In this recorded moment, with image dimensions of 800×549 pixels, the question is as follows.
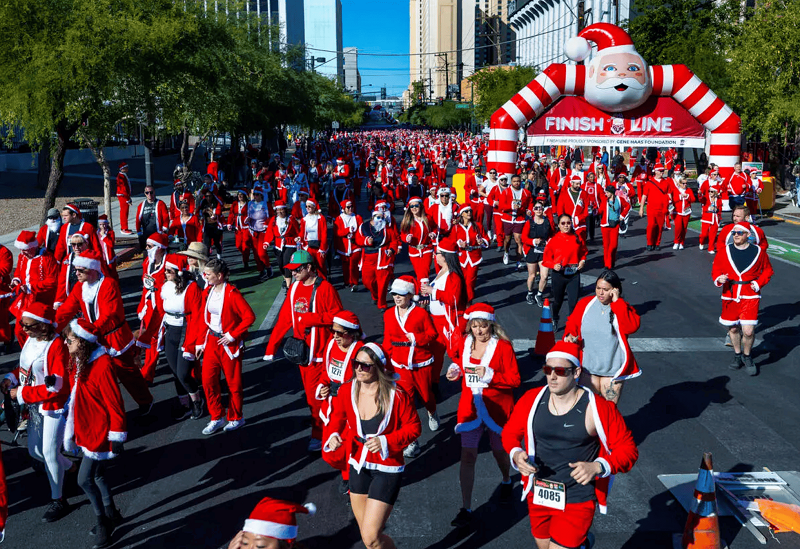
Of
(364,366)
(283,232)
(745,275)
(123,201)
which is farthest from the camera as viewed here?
(123,201)

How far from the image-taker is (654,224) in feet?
56.1

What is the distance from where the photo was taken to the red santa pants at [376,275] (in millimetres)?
12097

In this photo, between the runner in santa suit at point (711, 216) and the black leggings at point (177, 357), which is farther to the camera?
the runner in santa suit at point (711, 216)

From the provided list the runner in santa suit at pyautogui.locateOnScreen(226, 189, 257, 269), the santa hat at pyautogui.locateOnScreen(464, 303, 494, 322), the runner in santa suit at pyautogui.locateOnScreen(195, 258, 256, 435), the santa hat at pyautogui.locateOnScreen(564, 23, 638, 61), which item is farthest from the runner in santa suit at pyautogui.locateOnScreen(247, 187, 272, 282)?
the santa hat at pyautogui.locateOnScreen(464, 303, 494, 322)

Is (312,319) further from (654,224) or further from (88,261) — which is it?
(654,224)

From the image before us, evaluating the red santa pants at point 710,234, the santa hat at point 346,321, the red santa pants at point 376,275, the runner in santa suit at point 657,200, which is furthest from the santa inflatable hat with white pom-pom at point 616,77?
the santa hat at point 346,321

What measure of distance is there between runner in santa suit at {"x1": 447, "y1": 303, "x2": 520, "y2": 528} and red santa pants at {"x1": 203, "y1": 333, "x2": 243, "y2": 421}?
2386 millimetres

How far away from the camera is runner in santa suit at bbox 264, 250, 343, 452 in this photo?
21.9 feet

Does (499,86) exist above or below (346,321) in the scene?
above

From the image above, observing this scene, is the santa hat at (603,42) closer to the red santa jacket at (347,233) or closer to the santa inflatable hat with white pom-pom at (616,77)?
the santa inflatable hat with white pom-pom at (616,77)

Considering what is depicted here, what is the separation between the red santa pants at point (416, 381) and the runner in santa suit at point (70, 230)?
5755 millimetres

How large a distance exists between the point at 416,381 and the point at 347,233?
6.42 metres

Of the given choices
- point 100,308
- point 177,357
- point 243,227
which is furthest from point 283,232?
point 100,308

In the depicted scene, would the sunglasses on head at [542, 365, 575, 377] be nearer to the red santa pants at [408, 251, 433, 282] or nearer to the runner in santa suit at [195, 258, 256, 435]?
the runner in santa suit at [195, 258, 256, 435]
